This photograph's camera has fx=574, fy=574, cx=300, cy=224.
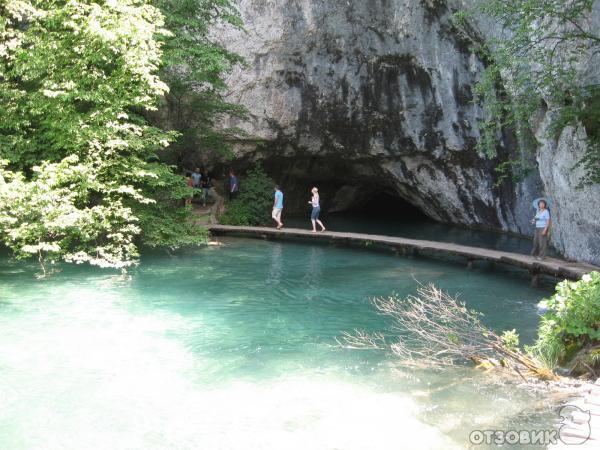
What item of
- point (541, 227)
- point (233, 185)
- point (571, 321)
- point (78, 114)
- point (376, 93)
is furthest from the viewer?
point (233, 185)

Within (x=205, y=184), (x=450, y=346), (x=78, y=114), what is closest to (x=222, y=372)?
(x=450, y=346)

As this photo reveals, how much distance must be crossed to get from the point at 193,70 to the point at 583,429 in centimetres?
1396

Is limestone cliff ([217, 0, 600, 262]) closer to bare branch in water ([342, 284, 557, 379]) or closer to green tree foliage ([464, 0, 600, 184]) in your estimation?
green tree foliage ([464, 0, 600, 184])

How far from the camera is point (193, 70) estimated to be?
52.7 ft

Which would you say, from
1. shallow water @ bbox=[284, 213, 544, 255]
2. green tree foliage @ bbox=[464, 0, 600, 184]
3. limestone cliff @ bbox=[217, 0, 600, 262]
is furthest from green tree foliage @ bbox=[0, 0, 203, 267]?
shallow water @ bbox=[284, 213, 544, 255]

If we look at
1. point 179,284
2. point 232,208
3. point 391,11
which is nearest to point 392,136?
point 391,11

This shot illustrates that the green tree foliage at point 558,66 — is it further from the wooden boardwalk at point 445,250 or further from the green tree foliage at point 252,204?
the green tree foliage at point 252,204

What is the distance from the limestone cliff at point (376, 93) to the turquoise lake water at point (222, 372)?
11416 millimetres

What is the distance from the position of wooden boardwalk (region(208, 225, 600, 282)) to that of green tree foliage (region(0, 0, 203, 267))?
290 inches

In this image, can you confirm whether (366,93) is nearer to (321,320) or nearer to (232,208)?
(232,208)

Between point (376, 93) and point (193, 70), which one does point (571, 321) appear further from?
point (376, 93)

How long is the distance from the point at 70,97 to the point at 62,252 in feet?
10.5

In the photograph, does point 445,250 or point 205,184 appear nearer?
point 445,250

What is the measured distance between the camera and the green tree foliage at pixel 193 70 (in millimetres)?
15008
